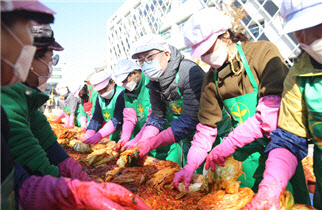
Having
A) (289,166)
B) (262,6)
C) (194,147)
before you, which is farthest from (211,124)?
(262,6)

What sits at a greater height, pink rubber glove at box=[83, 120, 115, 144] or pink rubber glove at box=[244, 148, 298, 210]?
pink rubber glove at box=[244, 148, 298, 210]

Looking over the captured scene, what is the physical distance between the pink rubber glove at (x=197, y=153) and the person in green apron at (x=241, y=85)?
0.11 m

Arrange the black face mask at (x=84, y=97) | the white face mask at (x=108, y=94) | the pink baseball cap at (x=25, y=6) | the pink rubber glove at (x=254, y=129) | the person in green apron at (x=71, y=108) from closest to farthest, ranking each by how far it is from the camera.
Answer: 1. the pink baseball cap at (x=25, y=6)
2. the pink rubber glove at (x=254, y=129)
3. the white face mask at (x=108, y=94)
4. the black face mask at (x=84, y=97)
5. the person in green apron at (x=71, y=108)

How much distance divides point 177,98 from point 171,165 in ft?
2.89

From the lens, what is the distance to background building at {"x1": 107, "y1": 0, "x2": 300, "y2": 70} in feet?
31.2

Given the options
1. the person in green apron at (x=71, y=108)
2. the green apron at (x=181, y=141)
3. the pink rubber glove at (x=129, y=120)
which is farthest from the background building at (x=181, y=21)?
the person in green apron at (x=71, y=108)

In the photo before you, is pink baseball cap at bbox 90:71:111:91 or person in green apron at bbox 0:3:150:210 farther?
pink baseball cap at bbox 90:71:111:91

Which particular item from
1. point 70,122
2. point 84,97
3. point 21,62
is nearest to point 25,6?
point 21,62

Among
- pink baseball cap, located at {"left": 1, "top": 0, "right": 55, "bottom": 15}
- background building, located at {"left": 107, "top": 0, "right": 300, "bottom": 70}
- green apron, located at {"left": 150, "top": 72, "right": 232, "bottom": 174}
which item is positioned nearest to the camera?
pink baseball cap, located at {"left": 1, "top": 0, "right": 55, "bottom": 15}

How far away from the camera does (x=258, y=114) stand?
6.09 ft

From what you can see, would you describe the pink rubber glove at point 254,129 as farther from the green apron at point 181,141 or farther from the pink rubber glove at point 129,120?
the pink rubber glove at point 129,120

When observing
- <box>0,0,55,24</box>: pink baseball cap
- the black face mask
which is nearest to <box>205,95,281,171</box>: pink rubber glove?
<box>0,0,55,24</box>: pink baseball cap

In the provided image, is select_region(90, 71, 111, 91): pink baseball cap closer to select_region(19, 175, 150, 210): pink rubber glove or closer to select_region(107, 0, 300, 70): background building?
select_region(107, 0, 300, 70): background building

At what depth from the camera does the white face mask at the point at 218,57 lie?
200 cm
